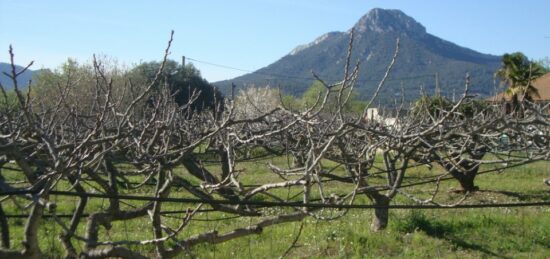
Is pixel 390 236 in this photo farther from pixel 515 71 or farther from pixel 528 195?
pixel 515 71

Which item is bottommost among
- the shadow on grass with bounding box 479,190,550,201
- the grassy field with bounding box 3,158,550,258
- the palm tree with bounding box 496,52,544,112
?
the shadow on grass with bounding box 479,190,550,201

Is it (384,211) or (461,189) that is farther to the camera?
(461,189)

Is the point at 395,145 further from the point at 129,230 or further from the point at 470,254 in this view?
the point at 129,230

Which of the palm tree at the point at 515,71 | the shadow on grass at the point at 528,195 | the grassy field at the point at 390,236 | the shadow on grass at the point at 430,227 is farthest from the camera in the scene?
the palm tree at the point at 515,71

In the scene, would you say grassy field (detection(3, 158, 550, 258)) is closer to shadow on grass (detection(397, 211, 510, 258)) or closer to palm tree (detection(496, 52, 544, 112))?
shadow on grass (detection(397, 211, 510, 258))

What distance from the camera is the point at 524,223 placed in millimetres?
8234

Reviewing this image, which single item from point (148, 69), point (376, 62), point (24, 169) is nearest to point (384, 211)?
point (24, 169)

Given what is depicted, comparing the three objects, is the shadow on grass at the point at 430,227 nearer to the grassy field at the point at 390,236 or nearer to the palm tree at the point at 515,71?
the grassy field at the point at 390,236

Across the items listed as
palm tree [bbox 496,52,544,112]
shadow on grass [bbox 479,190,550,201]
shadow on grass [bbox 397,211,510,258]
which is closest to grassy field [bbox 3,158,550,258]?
shadow on grass [bbox 397,211,510,258]

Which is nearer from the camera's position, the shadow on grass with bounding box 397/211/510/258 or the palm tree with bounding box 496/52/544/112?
the shadow on grass with bounding box 397/211/510/258

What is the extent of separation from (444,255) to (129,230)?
13.5 ft

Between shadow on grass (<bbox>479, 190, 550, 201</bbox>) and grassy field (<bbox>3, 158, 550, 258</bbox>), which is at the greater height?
grassy field (<bbox>3, 158, 550, 258</bbox>)

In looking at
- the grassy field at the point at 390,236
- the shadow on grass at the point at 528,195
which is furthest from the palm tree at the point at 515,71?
the grassy field at the point at 390,236

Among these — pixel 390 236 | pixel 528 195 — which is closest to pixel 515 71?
pixel 528 195
